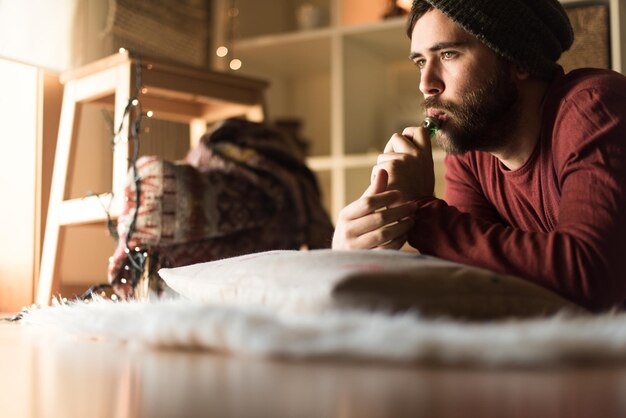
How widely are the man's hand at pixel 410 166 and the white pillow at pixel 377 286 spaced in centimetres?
24

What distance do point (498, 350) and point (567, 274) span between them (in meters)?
0.39

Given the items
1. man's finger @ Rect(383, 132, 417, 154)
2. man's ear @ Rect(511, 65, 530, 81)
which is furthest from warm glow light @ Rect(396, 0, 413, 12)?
man's finger @ Rect(383, 132, 417, 154)

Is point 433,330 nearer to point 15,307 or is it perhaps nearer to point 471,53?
point 471,53

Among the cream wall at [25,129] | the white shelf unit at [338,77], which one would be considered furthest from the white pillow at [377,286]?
the white shelf unit at [338,77]

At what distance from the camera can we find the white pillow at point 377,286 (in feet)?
2.56

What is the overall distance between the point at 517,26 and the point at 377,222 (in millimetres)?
453

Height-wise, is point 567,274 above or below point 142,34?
below

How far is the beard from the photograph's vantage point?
1.32m

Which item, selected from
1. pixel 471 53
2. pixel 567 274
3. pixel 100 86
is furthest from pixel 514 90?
pixel 100 86

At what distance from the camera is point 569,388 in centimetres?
52

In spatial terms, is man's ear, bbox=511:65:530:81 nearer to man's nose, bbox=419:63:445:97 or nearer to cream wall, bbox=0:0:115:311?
man's nose, bbox=419:63:445:97

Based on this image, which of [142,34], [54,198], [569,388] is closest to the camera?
[569,388]

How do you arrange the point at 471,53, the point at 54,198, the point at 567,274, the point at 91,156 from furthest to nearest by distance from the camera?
the point at 91,156 < the point at 54,198 < the point at 471,53 < the point at 567,274

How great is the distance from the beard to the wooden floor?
736 millimetres
